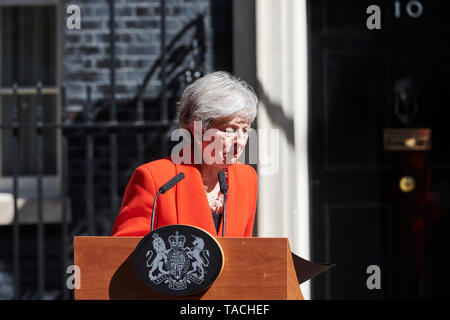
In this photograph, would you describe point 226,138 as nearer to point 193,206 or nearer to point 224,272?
point 193,206

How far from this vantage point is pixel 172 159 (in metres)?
2.18

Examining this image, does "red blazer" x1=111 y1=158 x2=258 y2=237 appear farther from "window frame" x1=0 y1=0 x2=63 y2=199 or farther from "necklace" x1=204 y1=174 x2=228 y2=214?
"window frame" x1=0 y1=0 x2=63 y2=199

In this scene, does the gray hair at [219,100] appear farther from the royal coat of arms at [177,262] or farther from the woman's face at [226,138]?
the royal coat of arms at [177,262]

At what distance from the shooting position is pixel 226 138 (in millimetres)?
2078

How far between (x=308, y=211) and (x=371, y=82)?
1156mm

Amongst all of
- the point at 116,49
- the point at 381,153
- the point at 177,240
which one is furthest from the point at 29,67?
the point at 177,240

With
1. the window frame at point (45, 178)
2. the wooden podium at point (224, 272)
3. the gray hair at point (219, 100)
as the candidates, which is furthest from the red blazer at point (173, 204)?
the window frame at point (45, 178)

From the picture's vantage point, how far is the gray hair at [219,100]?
209 cm

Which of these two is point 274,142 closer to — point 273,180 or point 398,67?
point 273,180

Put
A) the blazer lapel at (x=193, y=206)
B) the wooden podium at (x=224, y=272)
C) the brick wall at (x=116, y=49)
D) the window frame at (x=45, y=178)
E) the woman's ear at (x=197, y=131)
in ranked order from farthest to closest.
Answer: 1. the window frame at (x=45, y=178)
2. the brick wall at (x=116, y=49)
3. the woman's ear at (x=197, y=131)
4. the blazer lapel at (x=193, y=206)
5. the wooden podium at (x=224, y=272)

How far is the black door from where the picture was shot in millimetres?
4543

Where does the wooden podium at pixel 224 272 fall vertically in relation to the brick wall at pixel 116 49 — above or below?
below

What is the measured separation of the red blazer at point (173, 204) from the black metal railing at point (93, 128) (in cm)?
220

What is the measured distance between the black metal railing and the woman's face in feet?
7.18
